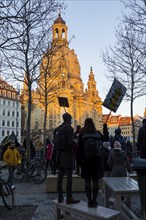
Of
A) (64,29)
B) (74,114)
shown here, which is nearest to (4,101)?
(74,114)

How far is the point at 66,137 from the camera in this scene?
281 inches

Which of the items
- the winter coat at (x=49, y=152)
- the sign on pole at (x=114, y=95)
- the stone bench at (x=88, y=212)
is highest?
the sign on pole at (x=114, y=95)

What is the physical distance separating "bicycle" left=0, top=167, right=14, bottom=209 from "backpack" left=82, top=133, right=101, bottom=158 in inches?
158

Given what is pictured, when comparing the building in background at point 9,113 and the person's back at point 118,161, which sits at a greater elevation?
the building in background at point 9,113

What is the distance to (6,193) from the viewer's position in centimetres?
973

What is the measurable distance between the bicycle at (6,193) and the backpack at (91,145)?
4.00 m

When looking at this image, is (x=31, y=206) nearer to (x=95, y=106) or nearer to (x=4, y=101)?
(x=4, y=101)

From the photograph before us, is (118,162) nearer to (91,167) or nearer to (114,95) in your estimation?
(114,95)

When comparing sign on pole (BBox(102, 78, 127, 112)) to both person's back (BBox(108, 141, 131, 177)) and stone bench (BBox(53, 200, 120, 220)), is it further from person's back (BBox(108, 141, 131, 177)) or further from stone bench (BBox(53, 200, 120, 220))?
stone bench (BBox(53, 200, 120, 220))

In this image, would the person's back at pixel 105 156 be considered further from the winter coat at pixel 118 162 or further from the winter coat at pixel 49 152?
the winter coat at pixel 49 152

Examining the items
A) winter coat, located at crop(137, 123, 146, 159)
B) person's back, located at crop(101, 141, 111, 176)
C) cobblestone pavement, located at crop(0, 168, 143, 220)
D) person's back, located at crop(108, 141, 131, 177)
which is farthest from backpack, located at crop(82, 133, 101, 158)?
person's back, located at crop(101, 141, 111, 176)

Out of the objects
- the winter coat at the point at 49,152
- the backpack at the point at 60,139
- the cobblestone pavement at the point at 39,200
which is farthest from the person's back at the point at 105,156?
the winter coat at the point at 49,152

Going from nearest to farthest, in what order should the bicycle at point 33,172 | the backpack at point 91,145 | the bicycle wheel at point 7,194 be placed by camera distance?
the backpack at point 91,145, the bicycle wheel at point 7,194, the bicycle at point 33,172

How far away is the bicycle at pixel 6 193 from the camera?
941 cm
